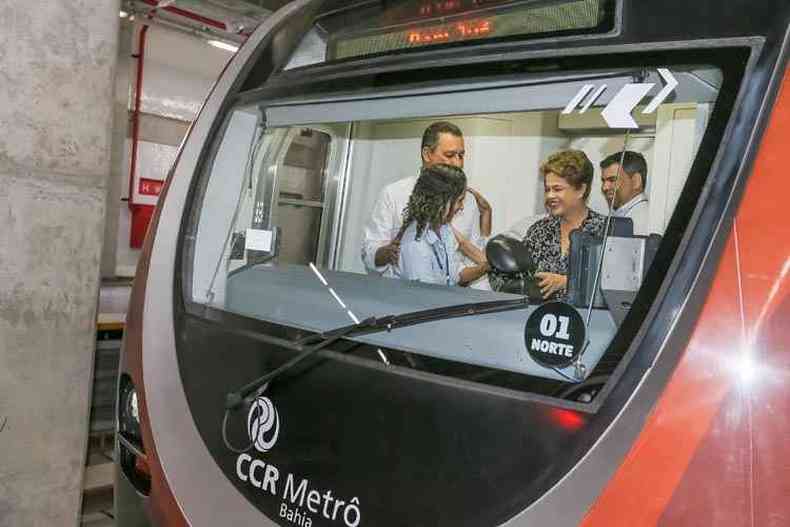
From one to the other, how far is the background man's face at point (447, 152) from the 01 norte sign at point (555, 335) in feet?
2.92

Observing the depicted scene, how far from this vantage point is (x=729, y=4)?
1434 mm

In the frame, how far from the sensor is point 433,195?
2285mm

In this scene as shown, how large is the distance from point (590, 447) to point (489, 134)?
124cm

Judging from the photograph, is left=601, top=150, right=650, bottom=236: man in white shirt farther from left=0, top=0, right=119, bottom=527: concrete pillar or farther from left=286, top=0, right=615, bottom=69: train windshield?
left=0, top=0, right=119, bottom=527: concrete pillar

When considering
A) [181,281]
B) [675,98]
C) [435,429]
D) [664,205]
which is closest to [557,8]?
[675,98]

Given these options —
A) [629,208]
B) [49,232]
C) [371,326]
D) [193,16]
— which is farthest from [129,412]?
[193,16]

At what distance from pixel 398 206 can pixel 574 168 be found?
1.69 ft

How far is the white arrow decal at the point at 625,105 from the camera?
1.53 metres

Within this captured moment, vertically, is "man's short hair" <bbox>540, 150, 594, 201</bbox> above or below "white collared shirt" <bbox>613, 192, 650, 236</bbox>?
above

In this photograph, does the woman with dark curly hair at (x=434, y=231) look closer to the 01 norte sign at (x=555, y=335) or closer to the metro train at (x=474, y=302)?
the metro train at (x=474, y=302)

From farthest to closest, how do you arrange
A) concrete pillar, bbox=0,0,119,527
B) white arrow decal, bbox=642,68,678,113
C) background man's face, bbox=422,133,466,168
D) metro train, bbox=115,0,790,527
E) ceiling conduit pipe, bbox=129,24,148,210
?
ceiling conduit pipe, bbox=129,24,148,210
concrete pillar, bbox=0,0,119,527
background man's face, bbox=422,133,466,168
white arrow decal, bbox=642,68,678,113
metro train, bbox=115,0,790,527

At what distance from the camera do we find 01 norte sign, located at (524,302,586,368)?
1505 mm

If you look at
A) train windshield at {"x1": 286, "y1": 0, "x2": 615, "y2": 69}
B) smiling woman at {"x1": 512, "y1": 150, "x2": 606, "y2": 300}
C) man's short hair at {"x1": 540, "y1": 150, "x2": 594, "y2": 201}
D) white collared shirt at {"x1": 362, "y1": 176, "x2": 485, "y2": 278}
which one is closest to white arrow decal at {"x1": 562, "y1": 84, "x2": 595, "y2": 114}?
train windshield at {"x1": 286, "y1": 0, "x2": 615, "y2": 69}

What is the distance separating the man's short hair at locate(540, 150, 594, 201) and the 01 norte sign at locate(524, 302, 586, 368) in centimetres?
62
